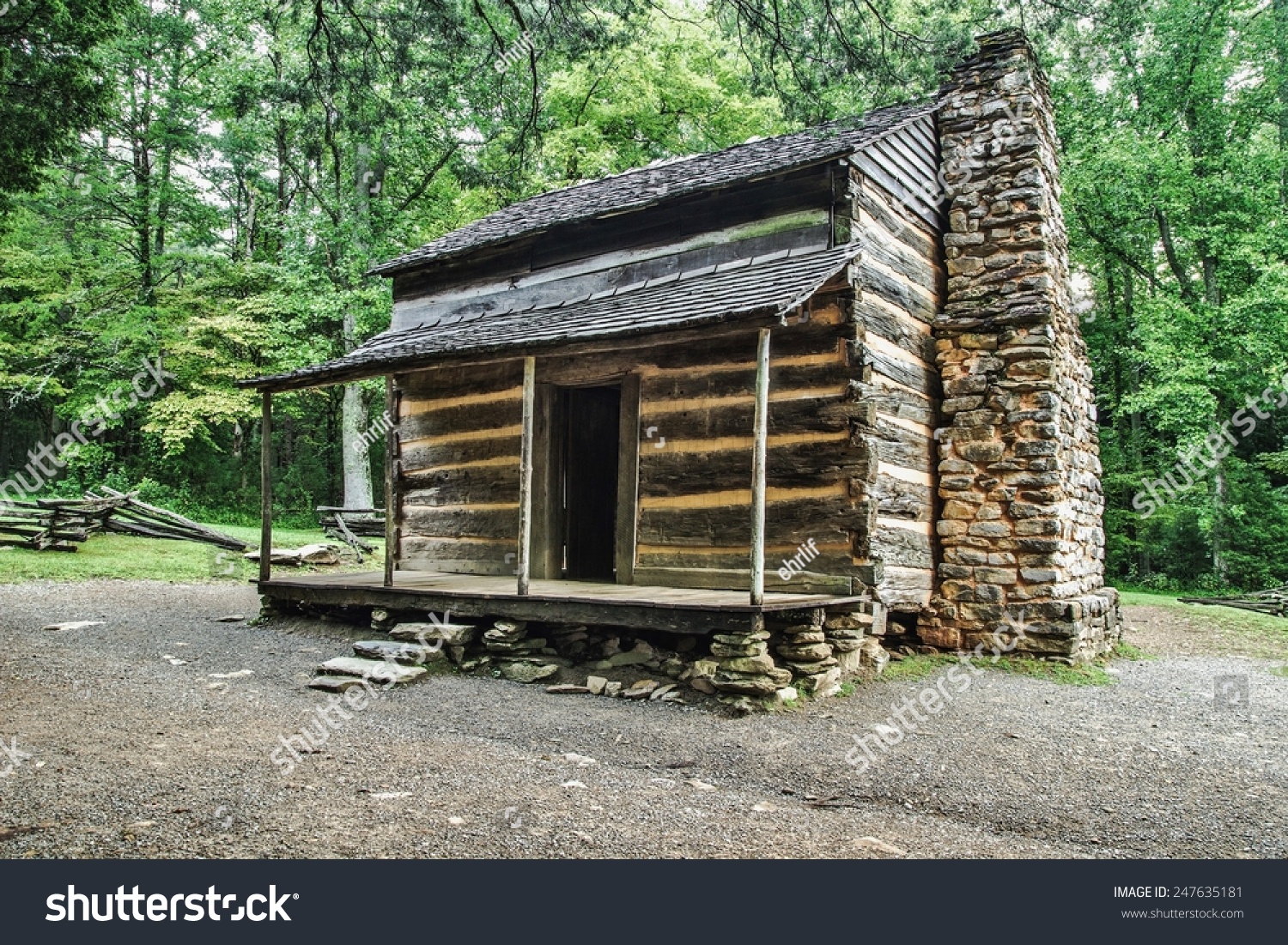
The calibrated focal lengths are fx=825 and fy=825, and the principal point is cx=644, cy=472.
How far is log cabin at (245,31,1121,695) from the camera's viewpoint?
24.3 ft

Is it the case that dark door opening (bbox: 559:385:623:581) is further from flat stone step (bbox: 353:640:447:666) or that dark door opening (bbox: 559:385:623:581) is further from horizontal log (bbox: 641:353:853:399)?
flat stone step (bbox: 353:640:447:666)

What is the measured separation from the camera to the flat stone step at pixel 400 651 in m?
7.40

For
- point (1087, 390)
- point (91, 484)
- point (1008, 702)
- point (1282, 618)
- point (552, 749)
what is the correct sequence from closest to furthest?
point (552, 749)
point (1008, 702)
point (1087, 390)
point (1282, 618)
point (91, 484)

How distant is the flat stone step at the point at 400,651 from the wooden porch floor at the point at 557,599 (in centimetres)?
49

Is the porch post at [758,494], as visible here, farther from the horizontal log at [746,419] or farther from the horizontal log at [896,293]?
the horizontal log at [896,293]

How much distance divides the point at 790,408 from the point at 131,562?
39.9 feet

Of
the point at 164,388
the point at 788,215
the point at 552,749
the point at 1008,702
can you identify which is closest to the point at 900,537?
the point at 1008,702

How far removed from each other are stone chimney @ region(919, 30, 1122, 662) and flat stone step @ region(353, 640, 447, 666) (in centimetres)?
505

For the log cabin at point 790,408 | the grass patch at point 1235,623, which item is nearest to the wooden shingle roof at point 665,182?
the log cabin at point 790,408

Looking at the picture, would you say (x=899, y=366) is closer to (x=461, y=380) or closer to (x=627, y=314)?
(x=627, y=314)

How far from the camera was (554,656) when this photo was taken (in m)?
7.64

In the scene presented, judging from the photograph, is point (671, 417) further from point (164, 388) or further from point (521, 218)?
point (164, 388)

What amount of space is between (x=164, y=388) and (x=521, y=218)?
49.2 feet

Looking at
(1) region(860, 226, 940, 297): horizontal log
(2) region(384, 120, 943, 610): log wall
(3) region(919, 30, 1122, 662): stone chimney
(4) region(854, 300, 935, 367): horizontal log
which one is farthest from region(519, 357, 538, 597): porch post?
(3) region(919, 30, 1122, 662): stone chimney
